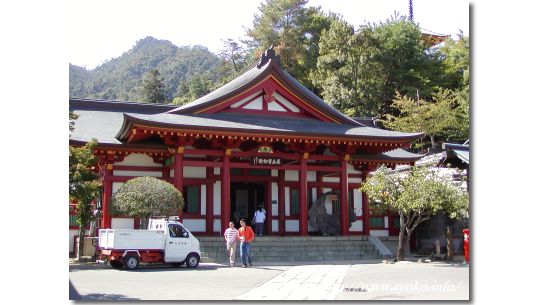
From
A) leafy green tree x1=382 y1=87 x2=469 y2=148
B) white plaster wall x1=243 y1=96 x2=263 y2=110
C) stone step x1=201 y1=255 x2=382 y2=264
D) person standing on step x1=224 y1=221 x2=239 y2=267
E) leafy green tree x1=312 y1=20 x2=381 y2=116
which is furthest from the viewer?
leafy green tree x1=312 y1=20 x2=381 y2=116

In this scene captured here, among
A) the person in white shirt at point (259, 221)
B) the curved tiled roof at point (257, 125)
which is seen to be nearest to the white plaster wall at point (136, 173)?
the curved tiled roof at point (257, 125)

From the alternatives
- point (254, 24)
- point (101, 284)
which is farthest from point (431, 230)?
point (254, 24)

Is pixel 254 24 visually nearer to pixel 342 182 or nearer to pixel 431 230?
pixel 342 182

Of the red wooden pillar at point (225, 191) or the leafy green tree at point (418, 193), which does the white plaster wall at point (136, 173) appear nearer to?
the red wooden pillar at point (225, 191)

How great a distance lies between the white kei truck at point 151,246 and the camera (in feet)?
44.0

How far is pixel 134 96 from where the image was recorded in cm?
4150

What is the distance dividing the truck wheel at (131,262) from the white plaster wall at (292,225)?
23.4 feet

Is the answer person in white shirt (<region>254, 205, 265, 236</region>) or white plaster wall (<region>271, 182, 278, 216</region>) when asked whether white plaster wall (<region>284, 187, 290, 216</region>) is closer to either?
white plaster wall (<region>271, 182, 278, 216</region>)

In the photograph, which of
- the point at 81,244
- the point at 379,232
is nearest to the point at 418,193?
the point at 379,232

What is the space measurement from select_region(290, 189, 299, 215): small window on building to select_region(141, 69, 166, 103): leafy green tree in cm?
2558

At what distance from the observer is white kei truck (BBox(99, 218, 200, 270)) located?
13.4m

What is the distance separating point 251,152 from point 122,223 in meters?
4.44

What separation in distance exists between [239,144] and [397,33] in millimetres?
15203

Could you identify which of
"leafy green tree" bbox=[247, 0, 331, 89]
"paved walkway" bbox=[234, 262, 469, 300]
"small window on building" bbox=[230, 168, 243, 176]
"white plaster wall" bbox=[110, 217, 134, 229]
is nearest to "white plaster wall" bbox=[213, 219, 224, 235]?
"small window on building" bbox=[230, 168, 243, 176]
